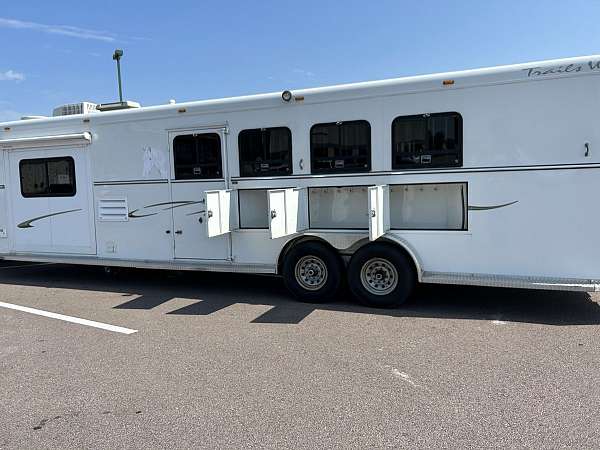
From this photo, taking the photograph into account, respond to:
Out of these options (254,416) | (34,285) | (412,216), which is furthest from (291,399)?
(34,285)

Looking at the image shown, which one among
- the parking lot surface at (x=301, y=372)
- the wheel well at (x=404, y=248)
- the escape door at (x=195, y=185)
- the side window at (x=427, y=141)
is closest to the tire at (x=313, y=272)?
the parking lot surface at (x=301, y=372)

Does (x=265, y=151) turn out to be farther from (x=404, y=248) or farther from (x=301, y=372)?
(x=301, y=372)

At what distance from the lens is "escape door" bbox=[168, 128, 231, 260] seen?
7.39 meters

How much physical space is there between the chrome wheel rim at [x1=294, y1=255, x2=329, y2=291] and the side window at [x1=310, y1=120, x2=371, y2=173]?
3.92ft

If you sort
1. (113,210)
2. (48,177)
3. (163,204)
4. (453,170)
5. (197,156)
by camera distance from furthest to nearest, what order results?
(48,177), (113,210), (163,204), (197,156), (453,170)

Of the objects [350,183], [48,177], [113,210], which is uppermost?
[48,177]

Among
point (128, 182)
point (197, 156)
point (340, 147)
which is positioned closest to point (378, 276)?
point (340, 147)

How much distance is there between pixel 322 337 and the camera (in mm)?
5480

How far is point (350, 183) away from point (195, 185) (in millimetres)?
2323

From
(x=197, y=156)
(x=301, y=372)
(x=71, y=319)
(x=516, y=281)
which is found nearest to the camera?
(x=301, y=372)

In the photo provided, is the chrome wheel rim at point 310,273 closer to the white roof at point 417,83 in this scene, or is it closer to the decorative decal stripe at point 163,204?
the decorative decal stripe at point 163,204

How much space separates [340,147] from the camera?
22.1ft

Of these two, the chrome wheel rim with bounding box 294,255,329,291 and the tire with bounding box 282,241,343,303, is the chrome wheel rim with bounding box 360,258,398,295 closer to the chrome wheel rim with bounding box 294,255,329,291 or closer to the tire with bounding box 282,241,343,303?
the tire with bounding box 282,241,343,303

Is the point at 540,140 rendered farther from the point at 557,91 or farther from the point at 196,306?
the point at 196,306
